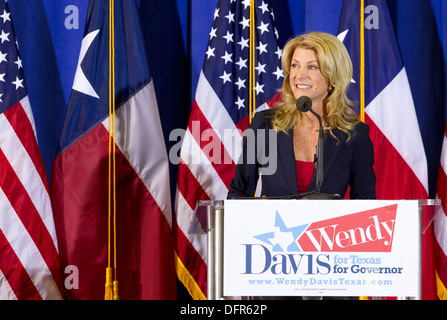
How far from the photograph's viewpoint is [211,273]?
1.90m

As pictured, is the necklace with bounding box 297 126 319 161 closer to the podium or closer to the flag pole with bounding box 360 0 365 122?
the podium

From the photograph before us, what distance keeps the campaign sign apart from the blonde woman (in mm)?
534

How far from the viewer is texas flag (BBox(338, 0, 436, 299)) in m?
3.69

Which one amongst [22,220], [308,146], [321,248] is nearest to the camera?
[321,248]

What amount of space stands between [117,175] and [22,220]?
582 mm

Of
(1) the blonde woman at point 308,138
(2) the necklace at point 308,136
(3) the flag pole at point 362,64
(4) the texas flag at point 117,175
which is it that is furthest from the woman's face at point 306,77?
(4) the texas flag at point 117,175

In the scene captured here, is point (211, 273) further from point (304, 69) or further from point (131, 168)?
point (131, 168)

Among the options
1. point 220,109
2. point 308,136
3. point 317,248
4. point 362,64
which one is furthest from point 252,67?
point 317,248

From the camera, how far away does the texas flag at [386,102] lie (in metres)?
3.69

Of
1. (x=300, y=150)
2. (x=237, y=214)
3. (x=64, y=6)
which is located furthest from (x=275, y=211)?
(x=64, y=6)

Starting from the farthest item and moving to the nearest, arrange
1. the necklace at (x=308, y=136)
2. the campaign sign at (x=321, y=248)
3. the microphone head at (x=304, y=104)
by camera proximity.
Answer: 1. the necklace at (x=308, y=136)
2. the microphone head at (x=304, y=104)
3. the campaign sign at (x=321, y=248)

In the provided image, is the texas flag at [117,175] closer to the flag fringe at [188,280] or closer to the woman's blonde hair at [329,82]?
the flag fringe at [188,280]

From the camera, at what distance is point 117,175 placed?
12.1ft

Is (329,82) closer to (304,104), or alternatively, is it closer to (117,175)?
(304,104)
